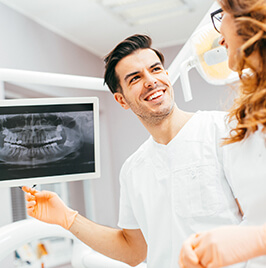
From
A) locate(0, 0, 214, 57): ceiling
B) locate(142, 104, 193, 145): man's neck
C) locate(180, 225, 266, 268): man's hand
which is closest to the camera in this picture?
locate(180, 225, 266, 268): man's hand

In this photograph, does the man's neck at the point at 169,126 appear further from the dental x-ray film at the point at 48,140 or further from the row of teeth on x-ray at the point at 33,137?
the row of teeth on x-ray at the point at 33,137

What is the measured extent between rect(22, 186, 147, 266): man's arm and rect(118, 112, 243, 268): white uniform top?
11 cm

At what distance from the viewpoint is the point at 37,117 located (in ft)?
5.11

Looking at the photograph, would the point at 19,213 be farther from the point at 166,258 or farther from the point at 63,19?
the point at 166,258

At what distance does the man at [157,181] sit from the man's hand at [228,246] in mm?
476

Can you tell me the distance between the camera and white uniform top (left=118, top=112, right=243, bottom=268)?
1.45 m

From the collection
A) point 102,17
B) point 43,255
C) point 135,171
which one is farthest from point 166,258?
point 102,17

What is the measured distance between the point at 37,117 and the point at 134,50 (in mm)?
520

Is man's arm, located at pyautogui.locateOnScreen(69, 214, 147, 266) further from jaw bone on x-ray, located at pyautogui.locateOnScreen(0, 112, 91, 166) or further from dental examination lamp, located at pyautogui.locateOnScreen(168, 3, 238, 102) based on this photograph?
dental examination lamp, located at pyautogui.locateOnScreen(168, 3, 238, 102)

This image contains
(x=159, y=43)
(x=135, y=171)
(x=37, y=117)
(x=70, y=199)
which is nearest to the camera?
(x=37, y=117)

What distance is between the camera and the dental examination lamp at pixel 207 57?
65.2 inches

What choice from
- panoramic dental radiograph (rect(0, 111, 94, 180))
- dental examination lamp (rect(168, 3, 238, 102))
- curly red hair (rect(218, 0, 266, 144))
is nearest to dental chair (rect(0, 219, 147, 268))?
panoramic dental radiograph (rect(0, 111, 94, 180))

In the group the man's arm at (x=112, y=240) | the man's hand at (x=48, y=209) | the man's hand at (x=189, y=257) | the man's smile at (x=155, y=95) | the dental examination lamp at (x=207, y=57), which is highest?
the dental examination lamp at (x=207, y=57)

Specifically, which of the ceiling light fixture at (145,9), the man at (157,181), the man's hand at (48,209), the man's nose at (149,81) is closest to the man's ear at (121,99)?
the man at (157,181)
